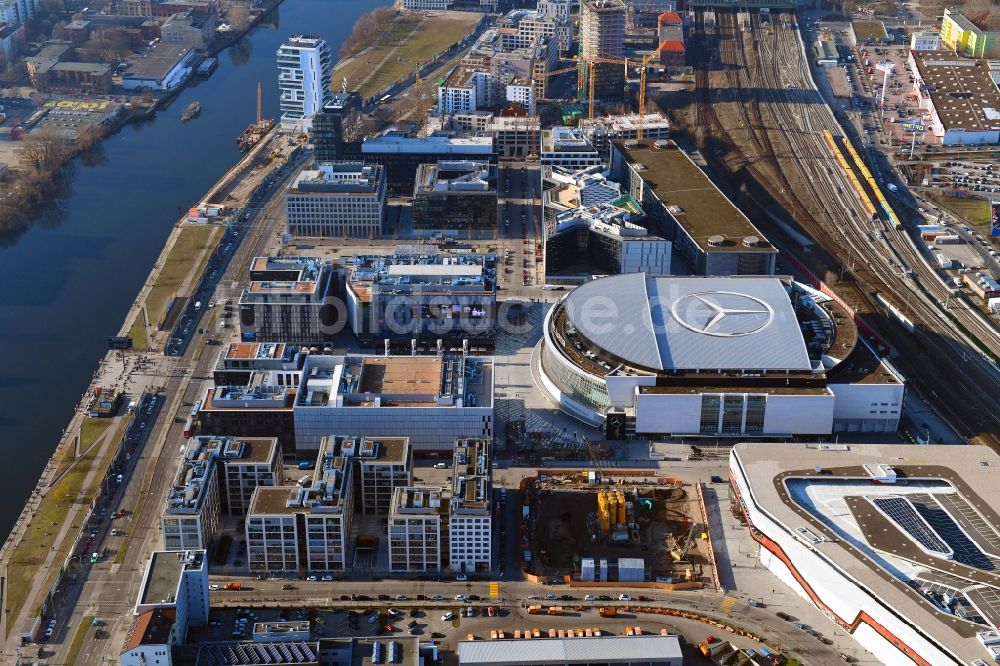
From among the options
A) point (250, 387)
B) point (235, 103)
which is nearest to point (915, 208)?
point (250, 387)

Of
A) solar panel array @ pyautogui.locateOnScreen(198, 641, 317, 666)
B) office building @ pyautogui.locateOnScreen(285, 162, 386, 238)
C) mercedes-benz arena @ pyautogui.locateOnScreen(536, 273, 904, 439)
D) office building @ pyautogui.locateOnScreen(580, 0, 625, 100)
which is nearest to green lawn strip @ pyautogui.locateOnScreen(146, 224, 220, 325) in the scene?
office building @ pyautogui.locateOnScreen(285, 162, 386, 238)

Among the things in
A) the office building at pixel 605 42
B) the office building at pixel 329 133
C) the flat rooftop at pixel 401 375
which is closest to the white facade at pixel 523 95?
the office building at pixel 605 42

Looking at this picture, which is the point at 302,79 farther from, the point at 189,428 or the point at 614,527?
the point at 614,527

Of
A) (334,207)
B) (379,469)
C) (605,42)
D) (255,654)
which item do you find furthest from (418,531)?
(605,42)

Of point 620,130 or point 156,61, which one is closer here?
point 620,130

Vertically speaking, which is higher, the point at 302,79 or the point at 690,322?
the point at 302,79

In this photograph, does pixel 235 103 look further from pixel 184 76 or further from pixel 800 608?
pixel 800 608
